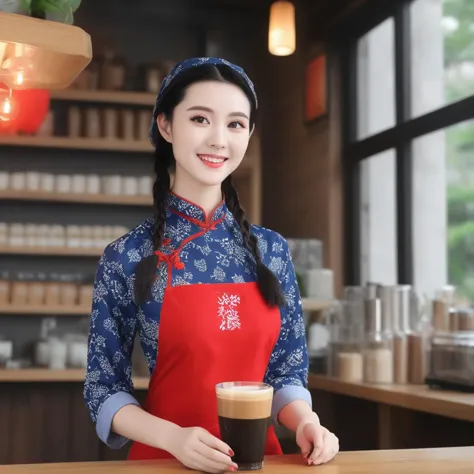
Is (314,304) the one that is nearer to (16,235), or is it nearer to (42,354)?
(42,354)

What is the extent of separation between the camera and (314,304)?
4.01 metres

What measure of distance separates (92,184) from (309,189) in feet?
4.64

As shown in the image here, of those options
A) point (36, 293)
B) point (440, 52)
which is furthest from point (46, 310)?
point (440, 52)

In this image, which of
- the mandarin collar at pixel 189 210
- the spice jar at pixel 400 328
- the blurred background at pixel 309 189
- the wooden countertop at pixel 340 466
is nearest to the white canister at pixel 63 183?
the blurred background at pixel 309 189

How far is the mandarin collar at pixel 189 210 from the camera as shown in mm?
1529

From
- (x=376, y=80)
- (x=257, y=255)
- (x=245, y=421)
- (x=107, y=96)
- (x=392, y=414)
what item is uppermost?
(x=376, y=80)

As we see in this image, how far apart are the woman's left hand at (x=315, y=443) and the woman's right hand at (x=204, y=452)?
0.17 meters

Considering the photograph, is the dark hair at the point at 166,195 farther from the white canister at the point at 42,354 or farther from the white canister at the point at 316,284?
the white canister at the point at 42,354

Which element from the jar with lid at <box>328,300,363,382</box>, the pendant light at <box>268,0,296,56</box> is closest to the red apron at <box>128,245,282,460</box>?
the jar with lid at <box>328,300,363,382</box>

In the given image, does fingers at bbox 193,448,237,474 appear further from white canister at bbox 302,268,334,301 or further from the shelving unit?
the shelving unit

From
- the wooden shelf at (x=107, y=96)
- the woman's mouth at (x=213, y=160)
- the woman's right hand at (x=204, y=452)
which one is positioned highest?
the wooden shelf at (x=107, y=96)

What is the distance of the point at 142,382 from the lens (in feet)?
13.3

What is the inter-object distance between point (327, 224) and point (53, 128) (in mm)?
1706

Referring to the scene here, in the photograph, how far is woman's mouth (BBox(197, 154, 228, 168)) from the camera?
1435 millimetres
